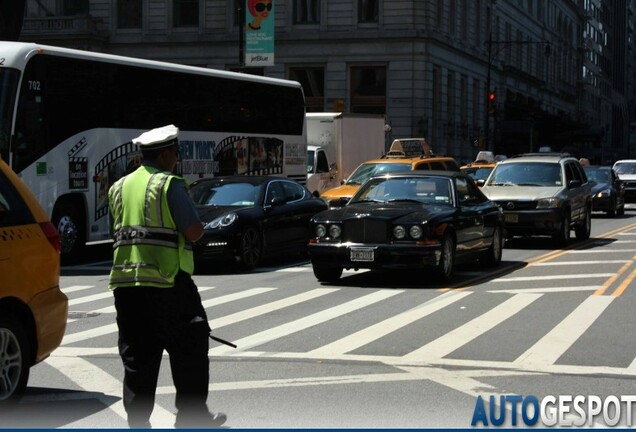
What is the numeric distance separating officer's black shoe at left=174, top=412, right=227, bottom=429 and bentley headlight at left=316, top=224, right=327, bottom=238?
29.3ft

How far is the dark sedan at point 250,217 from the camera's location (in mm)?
17609

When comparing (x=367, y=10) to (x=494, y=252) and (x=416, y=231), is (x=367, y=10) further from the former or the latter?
(x=416, y=231)

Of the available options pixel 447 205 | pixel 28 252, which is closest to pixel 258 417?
pixel 28 252

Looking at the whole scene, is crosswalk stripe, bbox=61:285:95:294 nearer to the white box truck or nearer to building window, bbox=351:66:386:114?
the white box truck

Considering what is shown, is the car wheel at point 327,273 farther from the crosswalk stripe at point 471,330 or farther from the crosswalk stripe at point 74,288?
the crosswalk stripe at point 74,288

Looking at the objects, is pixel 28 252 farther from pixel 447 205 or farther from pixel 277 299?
pixel 447 205

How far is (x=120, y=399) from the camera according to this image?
823cm

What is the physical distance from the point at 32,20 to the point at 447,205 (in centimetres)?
4985

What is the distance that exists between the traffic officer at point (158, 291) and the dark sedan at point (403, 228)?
871 centimetres

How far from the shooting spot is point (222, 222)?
1773 centimetres

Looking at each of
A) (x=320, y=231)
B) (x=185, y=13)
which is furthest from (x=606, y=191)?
(x=185, y=13)

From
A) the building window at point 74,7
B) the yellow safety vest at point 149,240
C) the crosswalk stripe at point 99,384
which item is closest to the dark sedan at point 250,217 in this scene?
the crosswalk stripe at point 99,384

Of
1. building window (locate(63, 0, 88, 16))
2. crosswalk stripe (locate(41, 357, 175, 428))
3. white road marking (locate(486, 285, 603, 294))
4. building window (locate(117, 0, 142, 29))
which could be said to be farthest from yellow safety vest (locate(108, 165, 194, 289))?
building window (locate(63, 0, 88, 16))

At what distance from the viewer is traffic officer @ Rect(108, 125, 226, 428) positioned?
6477 millimetres
